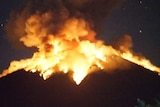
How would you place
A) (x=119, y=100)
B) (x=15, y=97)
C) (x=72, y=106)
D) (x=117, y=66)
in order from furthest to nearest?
1. (x=117, y=66)
2. (x=15, y=97)
3. (x=119, y=100)
4. (x=72, y=106)

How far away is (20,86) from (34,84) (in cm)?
212

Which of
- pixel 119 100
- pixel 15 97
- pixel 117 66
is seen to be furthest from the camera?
pixel 117 66

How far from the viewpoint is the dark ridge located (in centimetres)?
5259

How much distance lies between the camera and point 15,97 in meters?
57.0

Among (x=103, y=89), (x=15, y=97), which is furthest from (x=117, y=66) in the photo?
(x=15, y=97)

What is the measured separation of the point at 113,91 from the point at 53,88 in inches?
305

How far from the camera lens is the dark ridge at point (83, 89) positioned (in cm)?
5259

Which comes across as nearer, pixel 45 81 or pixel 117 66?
pixel 45 81

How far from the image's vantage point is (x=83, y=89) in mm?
54125

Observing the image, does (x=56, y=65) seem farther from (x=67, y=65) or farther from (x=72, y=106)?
(x=72, y=106)

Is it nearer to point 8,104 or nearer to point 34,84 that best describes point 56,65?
point 34,84

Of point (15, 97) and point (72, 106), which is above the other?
point (15, 97)

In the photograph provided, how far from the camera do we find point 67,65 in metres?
57.7

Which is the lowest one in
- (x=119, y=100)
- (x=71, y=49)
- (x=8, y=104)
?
(x=119, y=100)
